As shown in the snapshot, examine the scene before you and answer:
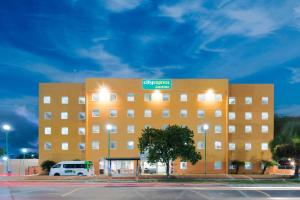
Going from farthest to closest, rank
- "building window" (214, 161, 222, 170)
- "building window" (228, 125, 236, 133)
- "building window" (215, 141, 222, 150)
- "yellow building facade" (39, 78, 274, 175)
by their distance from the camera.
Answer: "building window" (228, 125, 236, 133), "building window" (215, 141, 222, 150), "building window" (214, 161, 222, 170), "yellow building facade" (39, 78, 274, 175)

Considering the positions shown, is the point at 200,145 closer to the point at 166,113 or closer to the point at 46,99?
the point at 166,113

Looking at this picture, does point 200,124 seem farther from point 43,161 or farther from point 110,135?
point 43,161

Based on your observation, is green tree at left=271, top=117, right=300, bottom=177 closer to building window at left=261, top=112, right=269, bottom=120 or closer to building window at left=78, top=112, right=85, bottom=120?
building window at left=261, top=112, right=269, bottom=120

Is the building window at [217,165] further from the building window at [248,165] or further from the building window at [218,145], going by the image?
the building window at [248,165]

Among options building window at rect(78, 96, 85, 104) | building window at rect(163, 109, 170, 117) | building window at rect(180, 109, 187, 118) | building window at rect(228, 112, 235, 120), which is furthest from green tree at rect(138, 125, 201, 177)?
building window at rect(78, 96, 85, 104)

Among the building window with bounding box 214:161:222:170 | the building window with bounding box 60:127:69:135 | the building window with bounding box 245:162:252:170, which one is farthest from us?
the building window with bounding box 60:127:69:135

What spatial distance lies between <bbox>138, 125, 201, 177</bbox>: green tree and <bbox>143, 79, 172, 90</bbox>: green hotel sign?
1336 centimetres

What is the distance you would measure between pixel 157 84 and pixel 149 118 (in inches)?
204

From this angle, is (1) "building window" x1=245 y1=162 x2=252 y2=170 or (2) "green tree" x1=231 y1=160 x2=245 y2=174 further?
(1) "building window" x1=245 y1=162 x2=252 y2=170

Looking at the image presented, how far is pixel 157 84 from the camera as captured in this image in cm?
5741

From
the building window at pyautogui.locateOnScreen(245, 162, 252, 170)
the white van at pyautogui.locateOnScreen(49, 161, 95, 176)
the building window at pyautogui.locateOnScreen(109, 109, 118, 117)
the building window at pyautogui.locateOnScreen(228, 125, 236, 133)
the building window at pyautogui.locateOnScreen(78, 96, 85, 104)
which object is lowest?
the building window at pyautogui.locateOnScreen(245, 162, 252, 170)

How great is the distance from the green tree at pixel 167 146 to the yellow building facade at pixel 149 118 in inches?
480

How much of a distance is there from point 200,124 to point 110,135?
44.1ft

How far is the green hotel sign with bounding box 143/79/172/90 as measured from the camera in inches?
2260
